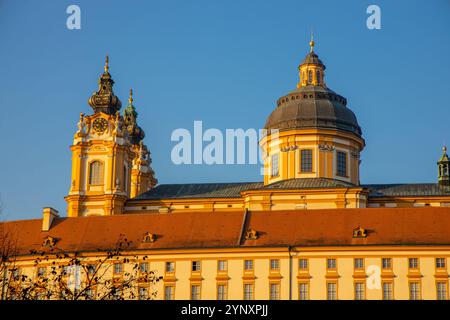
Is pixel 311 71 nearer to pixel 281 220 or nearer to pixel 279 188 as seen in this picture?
pixel 279 188

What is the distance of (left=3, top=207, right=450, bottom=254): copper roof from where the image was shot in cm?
7638

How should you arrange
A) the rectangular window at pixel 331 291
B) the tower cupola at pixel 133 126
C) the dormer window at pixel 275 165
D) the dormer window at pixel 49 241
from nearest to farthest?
1. the rectangular window at pixel 331 291
2. the dormer window at pixel 49 241
3. the dormer window at pixel 275 165
4. the tower cupola at pixel 133 126

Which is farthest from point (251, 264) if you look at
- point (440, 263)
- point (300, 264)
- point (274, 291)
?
point (440, 263)

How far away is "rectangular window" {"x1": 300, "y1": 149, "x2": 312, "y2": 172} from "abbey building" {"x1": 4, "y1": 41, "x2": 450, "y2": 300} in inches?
4.1

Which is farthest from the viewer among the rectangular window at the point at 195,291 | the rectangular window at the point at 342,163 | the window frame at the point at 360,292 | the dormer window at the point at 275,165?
the dormer window at the point at 275,165

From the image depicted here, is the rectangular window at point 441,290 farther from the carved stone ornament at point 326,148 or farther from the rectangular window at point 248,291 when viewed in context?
the carved stone ornament at point 326,148

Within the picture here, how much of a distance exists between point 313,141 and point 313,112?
2.67m

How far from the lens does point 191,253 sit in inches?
3029

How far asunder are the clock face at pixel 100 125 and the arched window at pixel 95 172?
2.97 meters

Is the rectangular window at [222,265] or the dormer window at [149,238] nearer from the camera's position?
the rectangular window at [222,265]

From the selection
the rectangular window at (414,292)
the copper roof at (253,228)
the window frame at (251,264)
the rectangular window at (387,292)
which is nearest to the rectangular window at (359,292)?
the rectangular window at (387,292)

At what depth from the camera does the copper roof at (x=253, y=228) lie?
7638 centimetres

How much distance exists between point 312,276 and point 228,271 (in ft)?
20.1

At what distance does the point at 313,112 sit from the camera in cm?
9144
